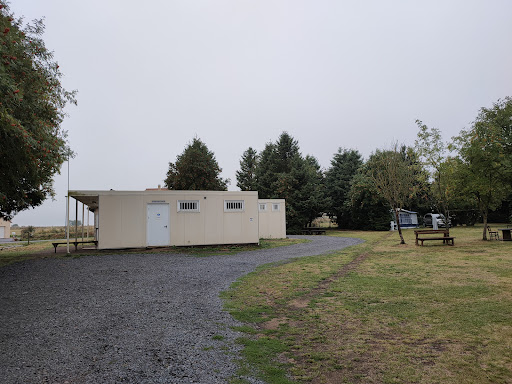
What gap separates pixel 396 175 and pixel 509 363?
15497mm

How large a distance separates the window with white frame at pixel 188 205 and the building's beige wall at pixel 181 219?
0.51 ft

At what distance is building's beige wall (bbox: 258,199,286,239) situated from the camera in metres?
24.4

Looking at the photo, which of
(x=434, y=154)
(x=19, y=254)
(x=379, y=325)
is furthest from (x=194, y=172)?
(x=379, y=325)

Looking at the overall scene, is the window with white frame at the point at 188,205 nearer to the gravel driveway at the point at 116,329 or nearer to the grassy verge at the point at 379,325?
the gravel driveway at the point at 116,329

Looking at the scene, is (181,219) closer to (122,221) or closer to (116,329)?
(122,221)

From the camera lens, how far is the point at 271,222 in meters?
24.6

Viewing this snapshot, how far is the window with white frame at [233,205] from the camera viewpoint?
57.8 feet

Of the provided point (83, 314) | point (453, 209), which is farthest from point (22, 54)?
point (453, 209)

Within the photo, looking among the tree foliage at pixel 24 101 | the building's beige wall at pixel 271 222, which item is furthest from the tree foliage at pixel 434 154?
the tree foliage at pixel 24 101

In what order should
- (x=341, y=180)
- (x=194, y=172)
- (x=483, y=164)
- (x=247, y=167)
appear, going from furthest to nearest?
(x=247, y=167)
(x=341, y=180)
(x=194, y=172)
(x=483, y=164)

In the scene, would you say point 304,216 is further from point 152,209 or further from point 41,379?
point 41,379

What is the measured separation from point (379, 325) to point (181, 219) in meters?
13.3

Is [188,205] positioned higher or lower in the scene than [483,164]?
lower

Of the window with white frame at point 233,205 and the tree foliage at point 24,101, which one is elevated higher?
the tree foliage at point 24,101
